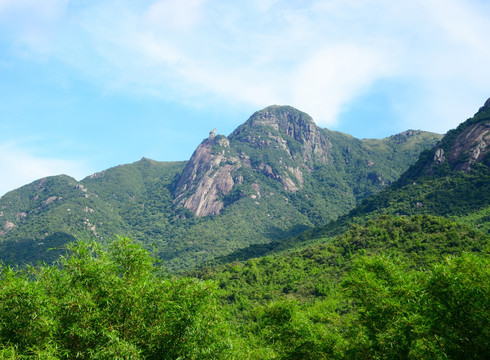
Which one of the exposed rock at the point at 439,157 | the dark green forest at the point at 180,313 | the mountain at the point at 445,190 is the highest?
the exposed rock at the point at 439,157

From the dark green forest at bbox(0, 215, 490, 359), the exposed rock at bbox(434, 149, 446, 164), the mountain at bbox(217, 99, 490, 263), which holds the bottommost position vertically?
the dark green forest at bbox(0, 215, 490, 359)

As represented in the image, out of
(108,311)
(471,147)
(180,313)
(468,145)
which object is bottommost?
(180,313)

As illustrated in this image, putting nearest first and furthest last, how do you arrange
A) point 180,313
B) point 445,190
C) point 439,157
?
point 180,313
point 445,190
point 439,157

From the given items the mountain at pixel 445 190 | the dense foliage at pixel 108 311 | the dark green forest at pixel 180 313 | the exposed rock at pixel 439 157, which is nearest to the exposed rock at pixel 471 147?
the mountain at pixel 445 190

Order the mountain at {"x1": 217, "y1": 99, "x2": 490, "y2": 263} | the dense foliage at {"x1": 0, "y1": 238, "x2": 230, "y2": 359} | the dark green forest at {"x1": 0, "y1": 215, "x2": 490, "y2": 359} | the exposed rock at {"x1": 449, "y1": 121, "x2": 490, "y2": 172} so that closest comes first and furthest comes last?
the dense foliage at {"x1": 0, "y1": 238, "x2": 230, "y2": 359}, the dark green forest at {"x1": 0, "y1": 215, "x2": 490, "y2": 359}, the mountain at {"x1": 217, "y1": 99, "x2": 490, "y2": 263}, the exposed rock at {"x1": 449, "y1": 121, "x2": 490, "y2": 172}

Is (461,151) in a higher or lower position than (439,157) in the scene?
higher

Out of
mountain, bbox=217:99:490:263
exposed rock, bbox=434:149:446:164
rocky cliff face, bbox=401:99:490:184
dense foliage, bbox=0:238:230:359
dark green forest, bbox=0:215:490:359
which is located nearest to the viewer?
dense foliage, bbox=0:238:230:359

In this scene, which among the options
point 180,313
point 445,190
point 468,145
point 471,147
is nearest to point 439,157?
point 468,145

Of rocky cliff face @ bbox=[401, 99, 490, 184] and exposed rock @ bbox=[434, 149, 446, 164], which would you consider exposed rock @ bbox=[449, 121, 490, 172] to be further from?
exposed rock @ bbox=[434, 149, 446, 164]

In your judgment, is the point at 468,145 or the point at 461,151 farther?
the point at 461,151

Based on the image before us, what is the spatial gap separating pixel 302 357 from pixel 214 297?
9778 millimetres

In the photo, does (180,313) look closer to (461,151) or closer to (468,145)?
(461,151)

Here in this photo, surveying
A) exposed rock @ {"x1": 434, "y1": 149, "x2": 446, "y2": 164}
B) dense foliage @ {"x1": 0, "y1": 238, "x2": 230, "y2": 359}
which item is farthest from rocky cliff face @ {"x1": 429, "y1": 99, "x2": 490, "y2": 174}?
dense foliage @ {"x1": 0, "y1": 238, "x2": 230, "y2": 359}

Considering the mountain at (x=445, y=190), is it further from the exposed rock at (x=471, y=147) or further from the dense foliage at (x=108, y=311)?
the dense foliage at (x=108, y=311)
